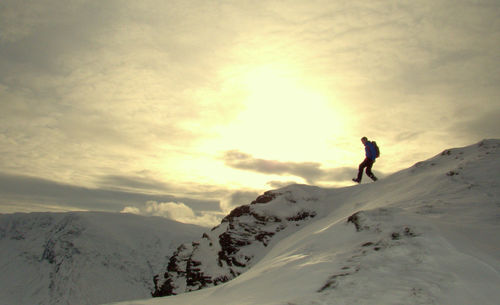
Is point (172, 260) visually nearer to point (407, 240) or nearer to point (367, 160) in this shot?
point (367, 160)

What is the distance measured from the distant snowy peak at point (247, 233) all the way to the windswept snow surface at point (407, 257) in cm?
1074

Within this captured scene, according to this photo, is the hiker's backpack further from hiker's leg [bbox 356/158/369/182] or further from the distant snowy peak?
the distant snowy peak

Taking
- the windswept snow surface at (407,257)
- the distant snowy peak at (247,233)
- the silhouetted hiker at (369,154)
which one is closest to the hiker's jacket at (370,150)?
the silhouetted hiker at (369,154)

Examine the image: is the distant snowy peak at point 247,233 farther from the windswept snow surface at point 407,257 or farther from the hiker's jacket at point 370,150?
the windswept snow surface at point 407,257

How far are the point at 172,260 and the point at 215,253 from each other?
16.4 metres

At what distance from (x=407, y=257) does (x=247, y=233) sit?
20.7 m

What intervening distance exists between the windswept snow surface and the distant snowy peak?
423 inches

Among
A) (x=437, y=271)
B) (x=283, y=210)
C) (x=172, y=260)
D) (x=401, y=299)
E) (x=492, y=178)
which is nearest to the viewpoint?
(x=401, y=299)

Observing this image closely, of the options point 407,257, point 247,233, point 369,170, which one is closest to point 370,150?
point 369,170

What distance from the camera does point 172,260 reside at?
1774 inches

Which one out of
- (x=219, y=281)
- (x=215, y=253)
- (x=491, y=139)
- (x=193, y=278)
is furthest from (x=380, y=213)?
(x=193, y=278)

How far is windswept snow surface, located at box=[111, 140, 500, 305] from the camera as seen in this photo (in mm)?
6980

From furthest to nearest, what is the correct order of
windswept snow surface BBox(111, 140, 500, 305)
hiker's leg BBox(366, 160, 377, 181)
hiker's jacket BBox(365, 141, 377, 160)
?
hiker's leg BBox(366, 160, 377, 181) < hiker's jacket BBox(365, 141, 377, 160) < windswept snow surface BBox(111, 140, 500, 305)

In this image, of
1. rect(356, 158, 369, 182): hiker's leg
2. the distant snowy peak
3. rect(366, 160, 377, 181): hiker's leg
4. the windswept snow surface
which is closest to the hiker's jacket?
rect(356, 158, 369, 182): hiker's leg
